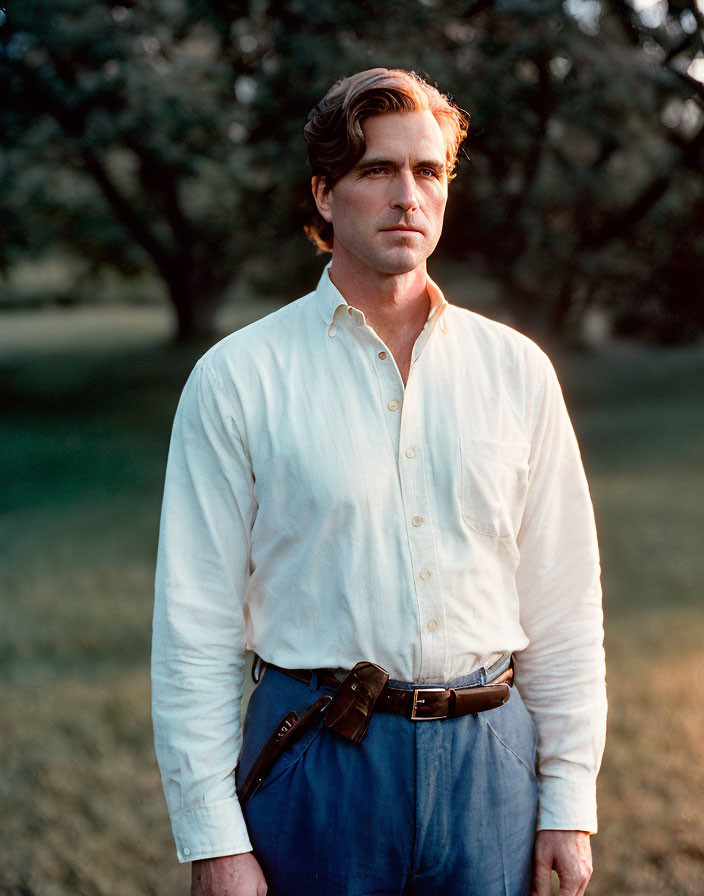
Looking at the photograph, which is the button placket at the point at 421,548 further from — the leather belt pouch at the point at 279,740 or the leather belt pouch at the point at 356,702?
the leather belt pouch at the point at 279,740

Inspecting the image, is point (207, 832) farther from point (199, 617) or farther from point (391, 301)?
point (391, 301)

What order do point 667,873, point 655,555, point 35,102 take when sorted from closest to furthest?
point 667,873 < point 35,102 < point 655,555

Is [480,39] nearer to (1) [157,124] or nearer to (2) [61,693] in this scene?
(1) [157,124]

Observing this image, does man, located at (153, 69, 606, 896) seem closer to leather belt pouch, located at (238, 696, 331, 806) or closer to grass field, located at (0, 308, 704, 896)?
leather belt pouch, located at (238, 696, 331, 806)

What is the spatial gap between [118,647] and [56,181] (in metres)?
3.10

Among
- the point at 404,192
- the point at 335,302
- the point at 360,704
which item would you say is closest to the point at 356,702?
the point at 360,704

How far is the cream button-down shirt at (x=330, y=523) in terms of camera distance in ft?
4.99

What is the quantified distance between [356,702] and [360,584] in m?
0.19

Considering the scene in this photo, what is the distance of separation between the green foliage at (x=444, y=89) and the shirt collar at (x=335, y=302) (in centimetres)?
192

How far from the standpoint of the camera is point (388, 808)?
4.92 ft

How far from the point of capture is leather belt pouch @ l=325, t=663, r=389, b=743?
1.49 meters

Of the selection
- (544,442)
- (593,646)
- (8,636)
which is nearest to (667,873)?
(593,646)

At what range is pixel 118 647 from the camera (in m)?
5.47

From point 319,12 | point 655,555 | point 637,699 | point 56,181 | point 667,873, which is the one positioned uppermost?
point 56,181
